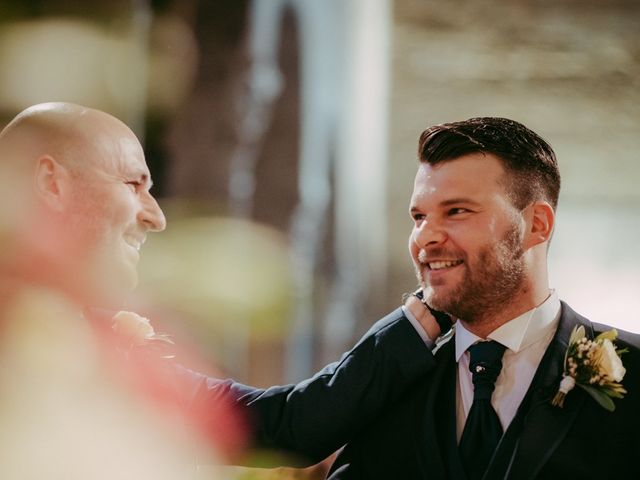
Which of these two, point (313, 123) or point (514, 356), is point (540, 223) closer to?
point (514, 356)

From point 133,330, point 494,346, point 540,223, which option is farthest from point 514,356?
point 133,330

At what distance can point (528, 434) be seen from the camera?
177 centimetres

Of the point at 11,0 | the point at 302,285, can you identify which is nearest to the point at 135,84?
the point at 11,0

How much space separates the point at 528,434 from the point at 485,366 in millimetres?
195

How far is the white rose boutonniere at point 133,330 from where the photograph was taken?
1.96 m

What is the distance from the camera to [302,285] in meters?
4.88

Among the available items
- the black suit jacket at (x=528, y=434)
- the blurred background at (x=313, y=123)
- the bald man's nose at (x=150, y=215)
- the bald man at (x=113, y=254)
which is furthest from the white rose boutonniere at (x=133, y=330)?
the blurred background at (x=313, y=123)

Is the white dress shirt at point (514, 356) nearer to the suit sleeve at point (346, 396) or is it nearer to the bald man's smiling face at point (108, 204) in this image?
the suit sleeve at point (346, 396)

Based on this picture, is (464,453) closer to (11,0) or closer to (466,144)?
(466,144)

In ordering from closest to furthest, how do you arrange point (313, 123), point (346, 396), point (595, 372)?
1. point (595, 372)
2. point (346, 396)
3. point (313, 123)

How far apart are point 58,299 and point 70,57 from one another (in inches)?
85.4

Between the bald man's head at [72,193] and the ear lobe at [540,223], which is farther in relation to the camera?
the ear lobe at [540,223]

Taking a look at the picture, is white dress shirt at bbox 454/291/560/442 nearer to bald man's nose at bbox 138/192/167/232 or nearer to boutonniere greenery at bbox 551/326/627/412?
boutonniere greenery at bbox 551/326/627/412

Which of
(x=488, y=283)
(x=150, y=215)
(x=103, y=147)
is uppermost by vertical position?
(x=103, y=147)
